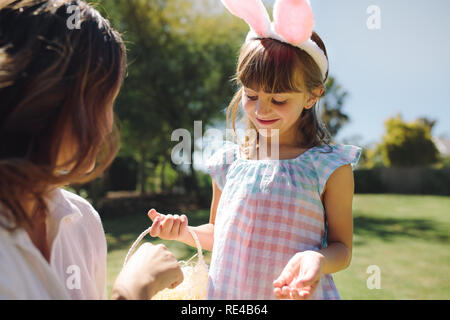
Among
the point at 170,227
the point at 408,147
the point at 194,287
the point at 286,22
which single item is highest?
the point at 286,22

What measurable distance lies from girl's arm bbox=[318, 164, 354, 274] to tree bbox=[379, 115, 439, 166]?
94.6ft

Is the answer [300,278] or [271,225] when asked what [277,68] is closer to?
[271,225]

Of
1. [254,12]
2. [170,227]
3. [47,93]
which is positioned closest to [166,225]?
[170,227]

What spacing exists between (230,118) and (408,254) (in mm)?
7374

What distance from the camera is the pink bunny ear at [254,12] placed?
67.1 inches

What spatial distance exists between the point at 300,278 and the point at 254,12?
1137mm

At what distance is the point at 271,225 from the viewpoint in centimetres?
166

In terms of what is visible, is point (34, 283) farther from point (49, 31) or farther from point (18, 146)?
point (49, 31)

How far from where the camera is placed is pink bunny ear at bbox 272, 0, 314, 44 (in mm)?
1550

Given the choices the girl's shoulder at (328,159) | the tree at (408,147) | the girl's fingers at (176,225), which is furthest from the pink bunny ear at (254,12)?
the tree at (408,147)

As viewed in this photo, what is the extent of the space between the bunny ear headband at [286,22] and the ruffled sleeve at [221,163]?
559 mm

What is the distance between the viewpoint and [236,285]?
1657mm

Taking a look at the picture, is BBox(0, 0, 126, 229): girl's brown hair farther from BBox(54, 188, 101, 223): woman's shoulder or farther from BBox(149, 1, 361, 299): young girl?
BBox(149, 1, 361, 299): young girl

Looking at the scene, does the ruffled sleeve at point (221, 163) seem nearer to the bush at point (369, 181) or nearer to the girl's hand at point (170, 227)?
the girl's hand at point (170, 227)
